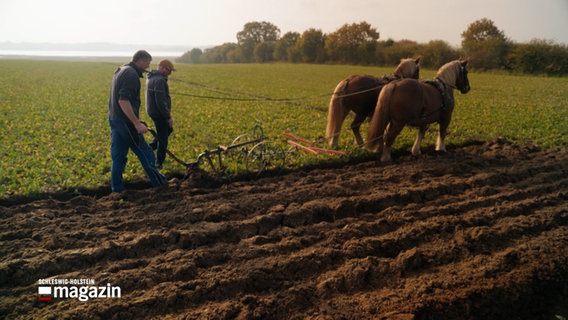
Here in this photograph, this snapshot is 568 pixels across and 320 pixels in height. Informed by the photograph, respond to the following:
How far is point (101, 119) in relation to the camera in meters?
11.8

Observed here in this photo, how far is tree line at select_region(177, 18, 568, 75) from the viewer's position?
127 feet

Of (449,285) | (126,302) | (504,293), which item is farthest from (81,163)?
(504,293)

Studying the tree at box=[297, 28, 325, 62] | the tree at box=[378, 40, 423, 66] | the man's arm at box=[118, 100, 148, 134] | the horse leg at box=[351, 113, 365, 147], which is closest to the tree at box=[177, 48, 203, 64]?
the tree at box=[297, 28, 325, 62]

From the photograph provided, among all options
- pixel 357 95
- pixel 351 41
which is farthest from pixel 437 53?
pixel 357 95

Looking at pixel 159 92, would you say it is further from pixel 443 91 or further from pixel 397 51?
pixel 397 51

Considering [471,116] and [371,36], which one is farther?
[371,36]

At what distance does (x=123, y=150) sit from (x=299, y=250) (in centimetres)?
329

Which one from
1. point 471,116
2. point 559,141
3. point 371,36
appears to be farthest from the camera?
point 371,36

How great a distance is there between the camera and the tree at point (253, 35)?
76750mm

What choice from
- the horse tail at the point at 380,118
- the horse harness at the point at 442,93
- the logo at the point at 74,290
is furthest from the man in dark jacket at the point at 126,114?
the horse harness at the point at 442,93

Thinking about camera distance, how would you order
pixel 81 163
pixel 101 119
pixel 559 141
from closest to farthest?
1. pixel 81 163
2. pixel 559 141
3. pixel 101 119

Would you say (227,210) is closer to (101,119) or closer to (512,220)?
(512,220)

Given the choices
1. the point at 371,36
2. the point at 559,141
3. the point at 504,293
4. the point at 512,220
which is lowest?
the point at 504,293

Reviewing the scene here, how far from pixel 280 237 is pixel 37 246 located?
2.90 meters
